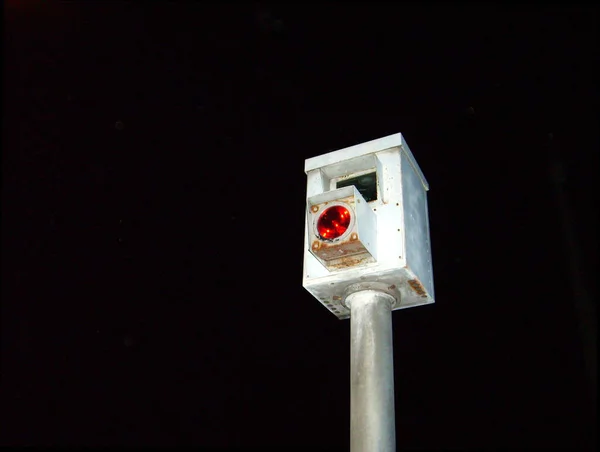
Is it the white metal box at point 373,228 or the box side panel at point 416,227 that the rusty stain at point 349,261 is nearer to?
the white metal box at point 373,228

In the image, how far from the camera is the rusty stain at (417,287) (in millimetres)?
2836

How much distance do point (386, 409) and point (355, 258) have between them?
2.37 ft

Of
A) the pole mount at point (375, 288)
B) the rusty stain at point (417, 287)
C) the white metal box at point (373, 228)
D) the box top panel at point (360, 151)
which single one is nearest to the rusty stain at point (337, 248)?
the white metal box at point (373, 228)

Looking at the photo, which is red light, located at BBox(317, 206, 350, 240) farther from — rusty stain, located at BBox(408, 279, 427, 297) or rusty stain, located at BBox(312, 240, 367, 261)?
rusty stain, located at BBox(408, 279, 427, 297)

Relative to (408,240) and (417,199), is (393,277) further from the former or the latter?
(417,199)

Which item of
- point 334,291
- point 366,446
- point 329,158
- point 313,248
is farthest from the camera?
point 329,158

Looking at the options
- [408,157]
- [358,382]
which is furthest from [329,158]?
[358,382]

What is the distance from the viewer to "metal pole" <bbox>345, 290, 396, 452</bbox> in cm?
247

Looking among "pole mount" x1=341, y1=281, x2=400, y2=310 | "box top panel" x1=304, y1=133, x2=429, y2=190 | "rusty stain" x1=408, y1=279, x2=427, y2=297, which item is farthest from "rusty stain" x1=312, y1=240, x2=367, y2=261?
"box top panel" x1=304, y1=133, x2=429, y2=190

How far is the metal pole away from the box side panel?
251 mm

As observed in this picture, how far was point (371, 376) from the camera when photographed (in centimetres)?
258

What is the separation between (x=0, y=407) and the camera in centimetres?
753

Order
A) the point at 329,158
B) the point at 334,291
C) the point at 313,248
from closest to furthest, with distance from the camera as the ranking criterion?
1. the point at 313,248
2. the point at 334,291
3. the point at 329,158

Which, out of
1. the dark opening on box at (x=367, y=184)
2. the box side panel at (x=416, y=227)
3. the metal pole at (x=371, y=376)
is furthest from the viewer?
the dark opening on box at (x=367, y=184)
